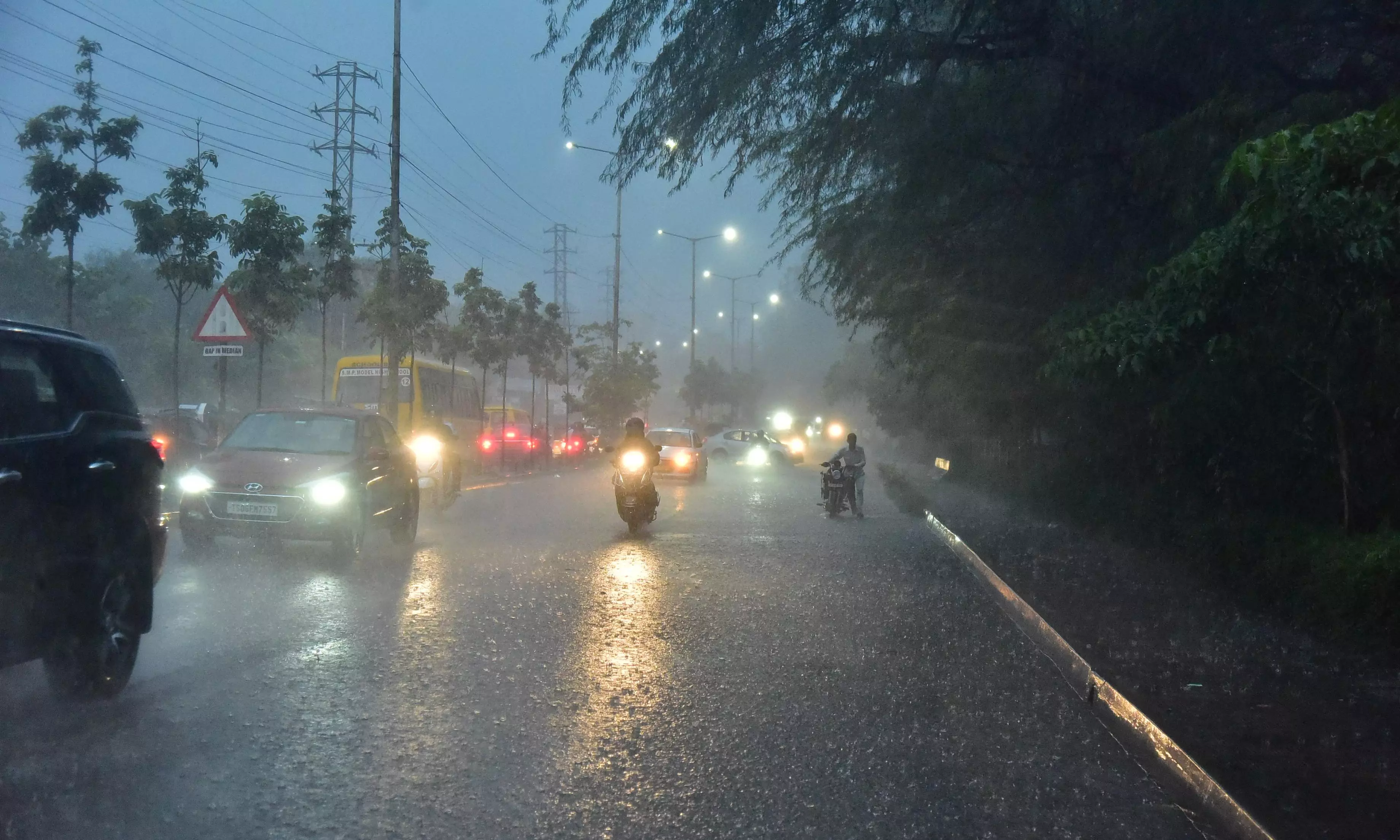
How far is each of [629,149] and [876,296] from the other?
5.18m

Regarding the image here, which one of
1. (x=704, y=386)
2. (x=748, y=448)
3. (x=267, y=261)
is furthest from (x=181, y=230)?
(x=704, y=386)

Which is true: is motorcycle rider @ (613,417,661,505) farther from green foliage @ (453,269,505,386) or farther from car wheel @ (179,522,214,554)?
green foliage @ (453,269,505,386)

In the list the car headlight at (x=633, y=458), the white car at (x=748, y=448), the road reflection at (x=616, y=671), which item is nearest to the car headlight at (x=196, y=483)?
the road reflection at (x=616, y=671)

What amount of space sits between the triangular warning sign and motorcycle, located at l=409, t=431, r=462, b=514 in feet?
12.7

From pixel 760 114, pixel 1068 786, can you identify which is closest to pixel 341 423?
pixel 760 114

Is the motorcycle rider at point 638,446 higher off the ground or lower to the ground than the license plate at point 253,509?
higher

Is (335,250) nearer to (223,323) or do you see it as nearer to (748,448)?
(223,323)

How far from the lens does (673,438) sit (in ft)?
108

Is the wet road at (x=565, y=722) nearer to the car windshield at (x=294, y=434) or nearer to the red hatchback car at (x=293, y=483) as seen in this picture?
the red hatchback car at (x=293, y=483)

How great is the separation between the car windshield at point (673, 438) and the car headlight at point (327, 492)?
20.0 m

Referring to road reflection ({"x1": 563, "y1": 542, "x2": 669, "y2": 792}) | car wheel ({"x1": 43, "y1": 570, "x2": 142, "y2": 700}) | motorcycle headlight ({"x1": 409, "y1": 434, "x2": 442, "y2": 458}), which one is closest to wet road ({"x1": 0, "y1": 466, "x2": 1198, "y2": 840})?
road reflection ({"x1": 563, "y1": 542, "x2": 669, "y2": 792})

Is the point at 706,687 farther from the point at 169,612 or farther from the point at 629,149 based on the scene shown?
the point at 629,149

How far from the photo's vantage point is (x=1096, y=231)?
12.3 m

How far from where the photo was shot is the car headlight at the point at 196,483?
12.0 metres
